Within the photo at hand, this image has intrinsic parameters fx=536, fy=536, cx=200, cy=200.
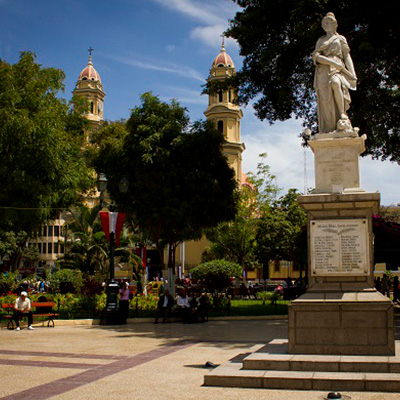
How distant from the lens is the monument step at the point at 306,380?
7.05 m

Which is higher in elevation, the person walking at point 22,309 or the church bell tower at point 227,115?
the church bell tower at point 227,115

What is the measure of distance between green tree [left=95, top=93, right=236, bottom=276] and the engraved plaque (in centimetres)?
1592

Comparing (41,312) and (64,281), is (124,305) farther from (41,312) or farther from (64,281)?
(64,281)

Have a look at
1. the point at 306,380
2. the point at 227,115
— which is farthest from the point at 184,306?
the point at 227,115

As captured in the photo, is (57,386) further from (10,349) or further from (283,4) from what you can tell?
(283,4)

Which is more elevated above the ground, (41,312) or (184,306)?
(184,306)

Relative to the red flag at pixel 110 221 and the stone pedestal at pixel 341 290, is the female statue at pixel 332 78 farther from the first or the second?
the red flag at pixel 110 221

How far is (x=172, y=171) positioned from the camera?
988 inches

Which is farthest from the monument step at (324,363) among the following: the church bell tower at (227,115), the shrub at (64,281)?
the church bell tower at (227,115)

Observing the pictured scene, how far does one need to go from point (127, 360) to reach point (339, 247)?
15.1 feet

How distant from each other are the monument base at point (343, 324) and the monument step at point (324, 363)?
0.80 feet

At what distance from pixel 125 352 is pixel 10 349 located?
8.86ft

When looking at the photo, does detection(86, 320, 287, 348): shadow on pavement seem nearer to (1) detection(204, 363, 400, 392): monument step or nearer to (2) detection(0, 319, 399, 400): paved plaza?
(2) detection(0, 319, 399, 400): paved plaza

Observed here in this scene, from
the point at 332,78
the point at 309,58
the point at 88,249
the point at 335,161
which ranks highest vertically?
the point at 309,58
